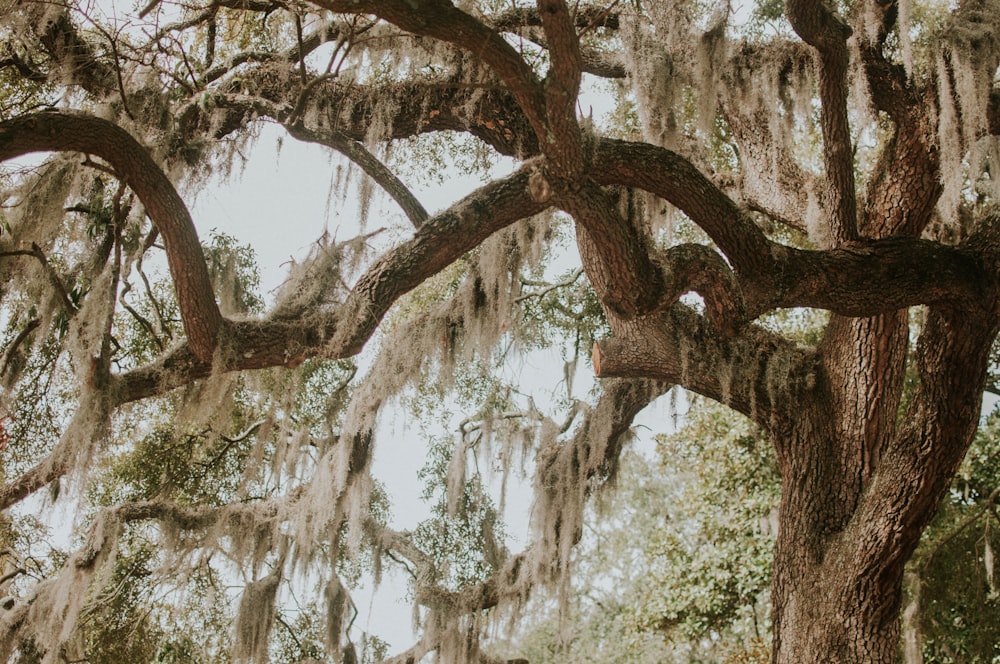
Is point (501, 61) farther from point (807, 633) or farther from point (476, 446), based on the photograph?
point (476, 446)

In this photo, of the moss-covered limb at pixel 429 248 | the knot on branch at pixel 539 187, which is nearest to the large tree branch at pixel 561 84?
the knot on branch at pixel 539 187

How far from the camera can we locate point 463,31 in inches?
134

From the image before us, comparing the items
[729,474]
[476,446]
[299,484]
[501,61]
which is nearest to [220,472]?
[299,484]

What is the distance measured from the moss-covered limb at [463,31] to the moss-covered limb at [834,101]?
1.61 metres

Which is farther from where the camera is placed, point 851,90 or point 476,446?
point 476,446

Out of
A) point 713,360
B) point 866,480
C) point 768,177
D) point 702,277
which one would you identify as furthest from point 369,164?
point 866,480

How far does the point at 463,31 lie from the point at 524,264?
2.10 meters

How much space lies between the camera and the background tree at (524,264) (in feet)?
13.3

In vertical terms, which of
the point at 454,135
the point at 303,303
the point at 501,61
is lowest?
the point at 303,303

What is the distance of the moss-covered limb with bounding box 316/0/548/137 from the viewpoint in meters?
3.26

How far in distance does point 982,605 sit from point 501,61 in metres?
4.94

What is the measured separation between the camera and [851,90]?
4984mm

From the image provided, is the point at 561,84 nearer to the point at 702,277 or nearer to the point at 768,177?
the point at 702,277

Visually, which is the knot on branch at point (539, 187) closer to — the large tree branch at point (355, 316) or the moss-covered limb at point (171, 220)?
the large tree branch at point (355, 316)
